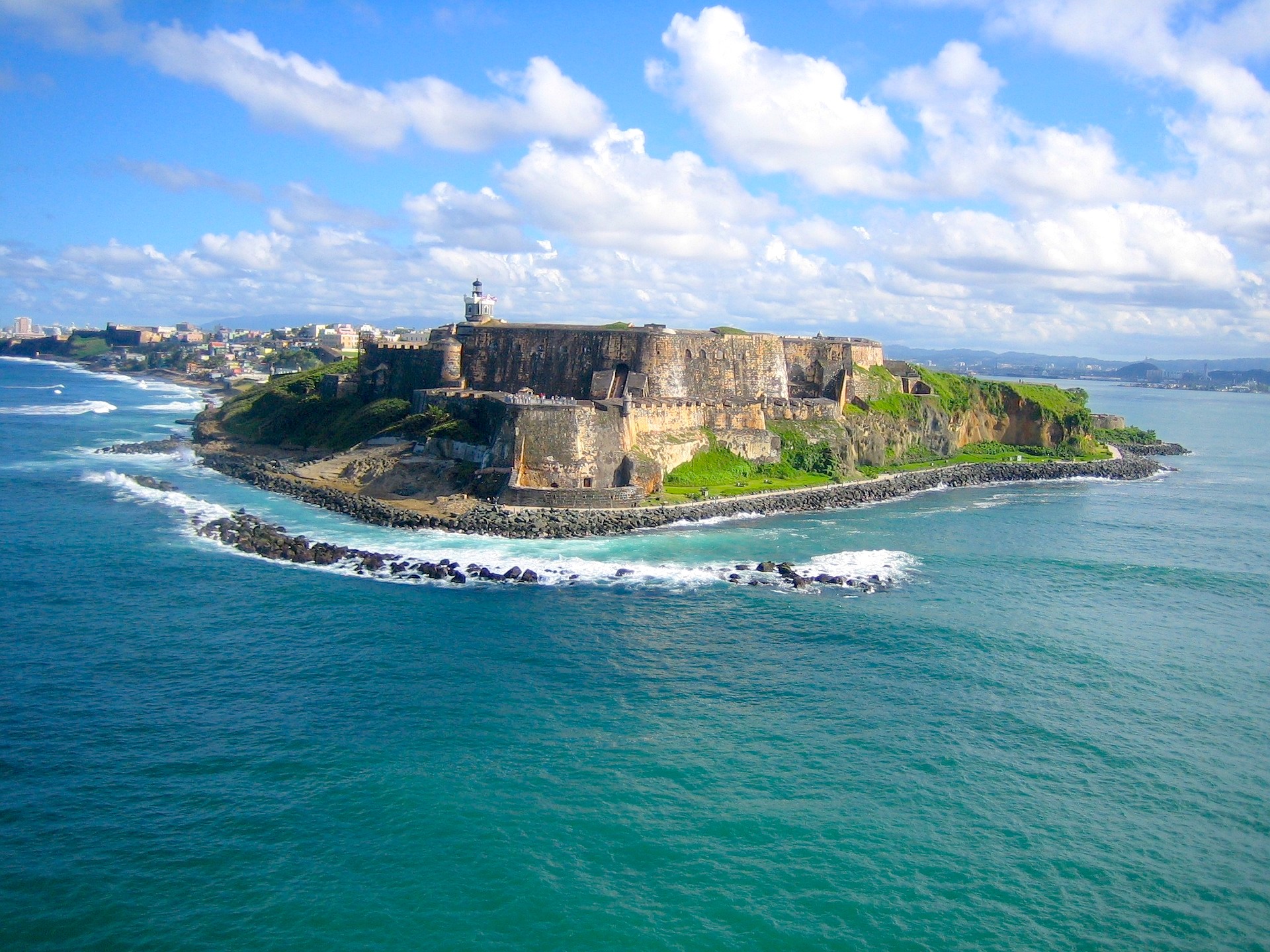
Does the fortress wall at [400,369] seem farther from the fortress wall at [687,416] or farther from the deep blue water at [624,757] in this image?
the deep blue water at [624,757]

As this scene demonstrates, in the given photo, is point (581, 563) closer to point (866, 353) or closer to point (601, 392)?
point (601, 392)

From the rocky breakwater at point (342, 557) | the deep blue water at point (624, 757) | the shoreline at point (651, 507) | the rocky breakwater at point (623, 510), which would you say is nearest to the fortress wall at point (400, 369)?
the shoreline at point (651, 507)

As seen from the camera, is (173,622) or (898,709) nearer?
(898,709)

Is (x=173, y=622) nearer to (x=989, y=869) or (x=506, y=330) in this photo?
(x=989, y=869)

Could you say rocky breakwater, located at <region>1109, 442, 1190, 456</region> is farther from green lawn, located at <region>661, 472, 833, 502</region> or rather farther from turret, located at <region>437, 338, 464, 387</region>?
turret, located at <region>437, 338, 464, 387</region>

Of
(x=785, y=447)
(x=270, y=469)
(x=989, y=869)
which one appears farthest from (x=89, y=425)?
(x=989, y=869)
